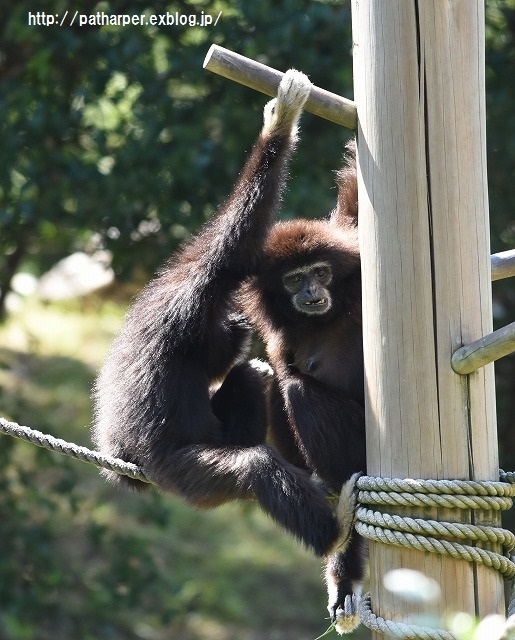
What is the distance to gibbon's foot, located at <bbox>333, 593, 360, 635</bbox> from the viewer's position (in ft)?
13.7

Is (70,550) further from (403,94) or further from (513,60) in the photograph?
(403,94)

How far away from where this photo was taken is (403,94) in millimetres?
3328

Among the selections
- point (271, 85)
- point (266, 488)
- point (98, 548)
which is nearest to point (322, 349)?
point (266, 488)

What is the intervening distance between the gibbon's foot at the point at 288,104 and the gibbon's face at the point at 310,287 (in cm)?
94

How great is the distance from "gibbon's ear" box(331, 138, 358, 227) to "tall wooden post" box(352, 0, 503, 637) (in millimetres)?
1519

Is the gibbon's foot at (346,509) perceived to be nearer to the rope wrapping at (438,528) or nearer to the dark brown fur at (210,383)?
the dark brown fur at (210,383)

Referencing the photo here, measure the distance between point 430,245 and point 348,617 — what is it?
176 cm

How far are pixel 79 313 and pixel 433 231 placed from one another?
33.7ft

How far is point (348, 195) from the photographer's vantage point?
4953mm

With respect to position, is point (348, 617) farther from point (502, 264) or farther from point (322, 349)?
point (502, 264)

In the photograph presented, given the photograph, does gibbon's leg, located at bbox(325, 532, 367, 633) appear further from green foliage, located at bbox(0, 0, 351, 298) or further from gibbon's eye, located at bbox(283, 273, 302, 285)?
green foliage, located at bbox(0, 0, 351, 298)

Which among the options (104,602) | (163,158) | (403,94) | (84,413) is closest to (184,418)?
(403,94)

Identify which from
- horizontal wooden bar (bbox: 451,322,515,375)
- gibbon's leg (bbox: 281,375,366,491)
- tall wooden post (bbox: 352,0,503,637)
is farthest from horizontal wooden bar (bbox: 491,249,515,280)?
gibbon's leg (bbox: 281,375,366,491)

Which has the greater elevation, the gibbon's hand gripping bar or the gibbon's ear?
the gibbon's ear
